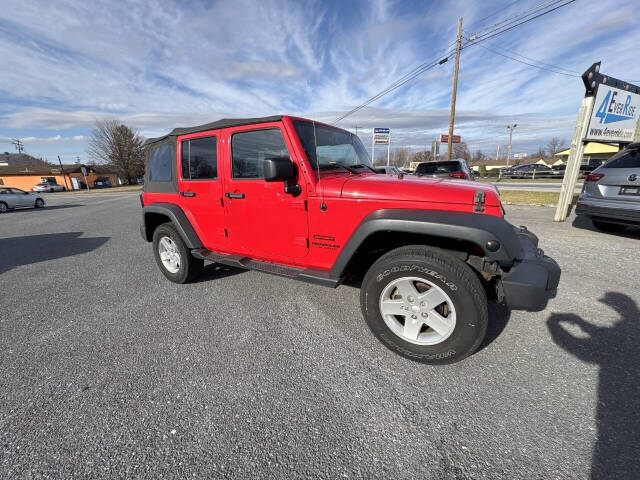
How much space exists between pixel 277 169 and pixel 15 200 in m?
20.3

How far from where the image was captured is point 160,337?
2615 mm

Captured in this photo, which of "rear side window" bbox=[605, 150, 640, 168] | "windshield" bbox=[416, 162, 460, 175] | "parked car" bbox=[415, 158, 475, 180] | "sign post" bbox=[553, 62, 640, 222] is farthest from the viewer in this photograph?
"windshield" bbox=[416, 162, 460, 175]

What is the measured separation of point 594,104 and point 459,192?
7142mm

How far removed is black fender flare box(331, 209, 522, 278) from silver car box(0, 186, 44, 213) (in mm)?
20624

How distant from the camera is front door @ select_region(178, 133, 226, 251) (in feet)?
Answer: 10.4

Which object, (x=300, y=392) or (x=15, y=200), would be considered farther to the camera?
(x=15, y=200)

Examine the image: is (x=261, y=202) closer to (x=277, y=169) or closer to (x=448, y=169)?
(x=277, y=169)

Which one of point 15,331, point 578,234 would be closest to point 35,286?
point 15,331

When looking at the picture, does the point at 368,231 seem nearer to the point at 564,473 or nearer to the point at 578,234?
the point at 564,473

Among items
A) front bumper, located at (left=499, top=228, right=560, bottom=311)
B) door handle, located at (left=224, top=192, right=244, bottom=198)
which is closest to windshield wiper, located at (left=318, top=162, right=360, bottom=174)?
door handle, located at (left=224, top=192, right=244, bottom=198)

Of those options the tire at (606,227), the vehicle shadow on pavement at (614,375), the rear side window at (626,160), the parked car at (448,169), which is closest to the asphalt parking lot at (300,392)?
the vehicle shadow on pavement at (614,375)

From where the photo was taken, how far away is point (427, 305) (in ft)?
7.12

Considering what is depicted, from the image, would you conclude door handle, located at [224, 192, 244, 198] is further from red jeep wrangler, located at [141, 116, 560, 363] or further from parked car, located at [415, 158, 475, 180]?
parked car, located at [415, 158, 475, 180]

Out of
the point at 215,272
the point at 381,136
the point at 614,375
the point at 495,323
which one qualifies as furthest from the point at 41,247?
the point at 381,136
